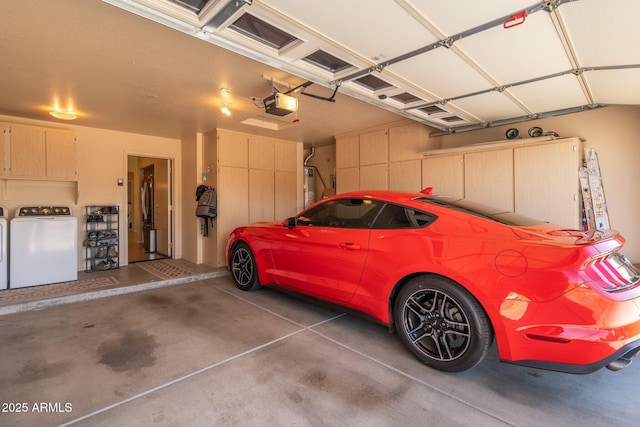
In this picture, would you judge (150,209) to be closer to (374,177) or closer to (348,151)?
(348,151)

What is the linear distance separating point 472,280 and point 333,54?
2.02 meters

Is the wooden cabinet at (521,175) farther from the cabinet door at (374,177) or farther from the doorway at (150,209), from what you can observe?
the doorway at (150,209)

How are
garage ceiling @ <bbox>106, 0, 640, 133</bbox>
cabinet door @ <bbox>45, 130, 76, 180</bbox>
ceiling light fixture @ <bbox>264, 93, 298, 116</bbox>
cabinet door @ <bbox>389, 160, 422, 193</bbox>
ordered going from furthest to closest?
1. cabinet door @ <bbox>389, 160, 422, 193</bbox>
2. cabinet door @ <bbox>45, 130, 76, 180</bbox>
3. ceiling light fixture @ <bbox>264, 93, 298, 116</bbox>
4. garage ceiling @ <bbox>106, 0, 640, 133</bbox>

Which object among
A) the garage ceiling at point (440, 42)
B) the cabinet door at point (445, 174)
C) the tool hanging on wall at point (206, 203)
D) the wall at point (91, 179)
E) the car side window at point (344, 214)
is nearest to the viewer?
the garage ceiling at point (440, 42)

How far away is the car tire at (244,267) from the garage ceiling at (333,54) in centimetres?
205

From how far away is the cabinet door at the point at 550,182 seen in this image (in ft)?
11.7

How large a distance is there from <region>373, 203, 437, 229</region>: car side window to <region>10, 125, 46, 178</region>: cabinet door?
5360 mm

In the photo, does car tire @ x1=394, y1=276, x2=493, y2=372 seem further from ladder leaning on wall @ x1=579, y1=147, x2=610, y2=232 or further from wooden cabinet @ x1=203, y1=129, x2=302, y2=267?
wooden cabinet @ x1=203, y1=129, x2=302, y2=267

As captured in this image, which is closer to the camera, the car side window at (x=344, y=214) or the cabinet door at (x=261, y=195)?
the car side window at (x=344, y=214)

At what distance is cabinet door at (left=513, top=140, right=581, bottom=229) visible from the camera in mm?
3576

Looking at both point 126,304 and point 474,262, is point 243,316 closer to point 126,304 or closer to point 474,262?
point 126,304

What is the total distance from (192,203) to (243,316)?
357 cm

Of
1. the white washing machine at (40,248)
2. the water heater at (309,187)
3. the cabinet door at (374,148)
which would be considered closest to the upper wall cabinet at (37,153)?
the white washing machine at (40,248)

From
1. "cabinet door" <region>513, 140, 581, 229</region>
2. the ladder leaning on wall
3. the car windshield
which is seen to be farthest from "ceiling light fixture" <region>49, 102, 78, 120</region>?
the ladder leaning on wall
